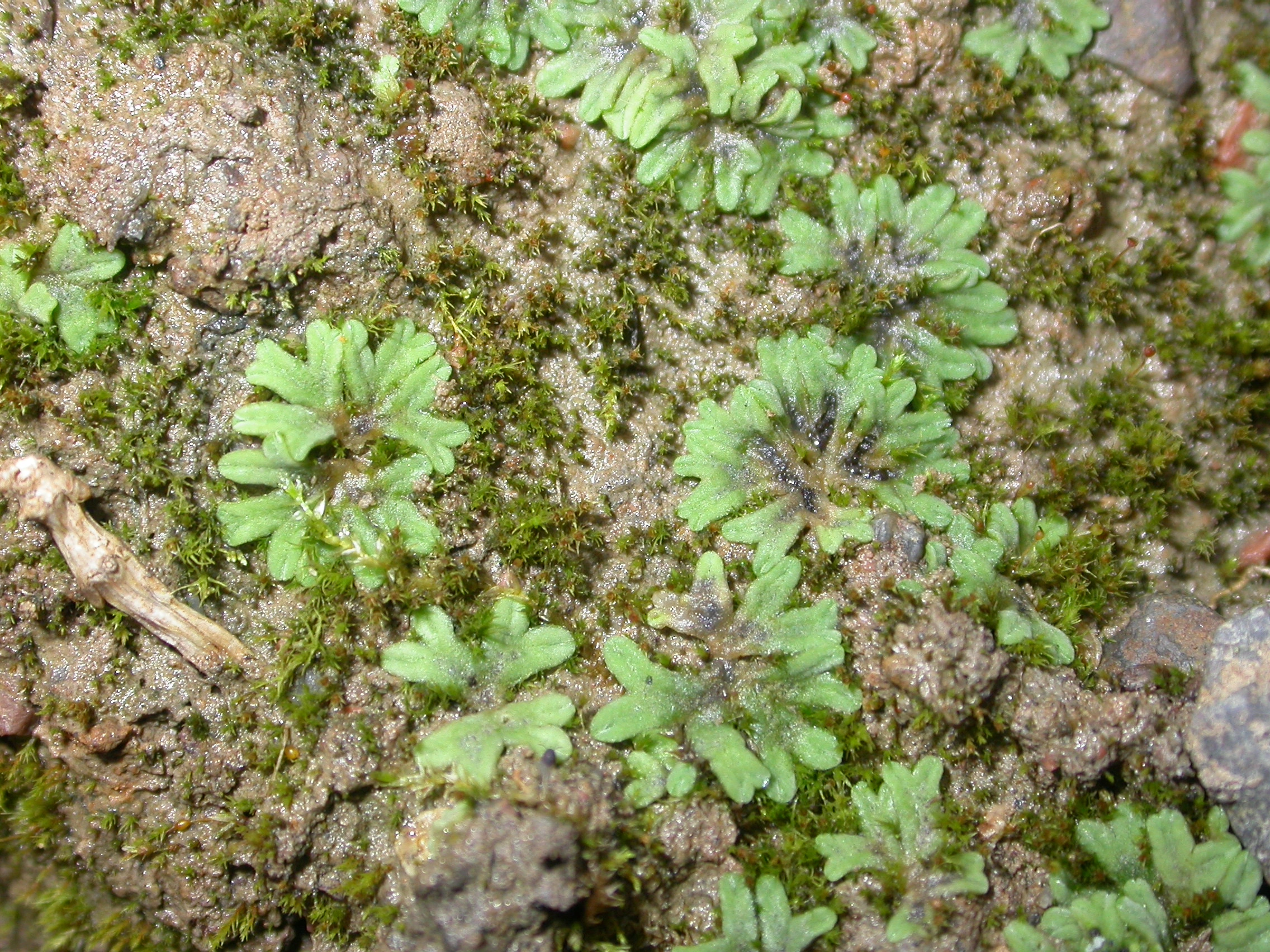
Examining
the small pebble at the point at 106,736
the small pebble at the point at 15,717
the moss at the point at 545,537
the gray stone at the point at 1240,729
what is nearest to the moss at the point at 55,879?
the small pebble at the point at 15,717

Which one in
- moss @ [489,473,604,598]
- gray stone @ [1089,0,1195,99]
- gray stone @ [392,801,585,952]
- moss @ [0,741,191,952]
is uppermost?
gray stone @ [1089,0,1195,99]

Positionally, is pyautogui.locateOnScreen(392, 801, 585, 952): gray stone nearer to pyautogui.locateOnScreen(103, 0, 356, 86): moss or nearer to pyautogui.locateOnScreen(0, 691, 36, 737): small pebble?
pyautogui.locateOnScreen(0, 691, 36, 737): small pebble

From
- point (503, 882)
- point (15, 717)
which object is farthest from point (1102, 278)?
point (15, 717)

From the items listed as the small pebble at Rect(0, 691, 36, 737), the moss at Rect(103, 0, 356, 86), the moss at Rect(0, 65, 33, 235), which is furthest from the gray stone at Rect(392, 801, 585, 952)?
the moss at Rect(103, 0, 356, 86)

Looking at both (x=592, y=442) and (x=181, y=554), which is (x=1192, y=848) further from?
(x=181, y=554)

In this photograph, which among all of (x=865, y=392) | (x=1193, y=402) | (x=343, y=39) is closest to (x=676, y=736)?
(x=865, y=392)

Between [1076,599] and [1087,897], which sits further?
[1076,599]

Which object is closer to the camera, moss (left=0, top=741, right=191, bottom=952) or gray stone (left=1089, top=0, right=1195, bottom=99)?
moss (left=0, top=741, right=191, bottom=952)
